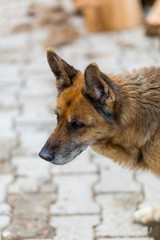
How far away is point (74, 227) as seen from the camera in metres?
4.27

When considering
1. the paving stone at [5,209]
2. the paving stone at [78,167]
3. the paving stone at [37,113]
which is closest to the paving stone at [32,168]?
the paving stone at [78,167]

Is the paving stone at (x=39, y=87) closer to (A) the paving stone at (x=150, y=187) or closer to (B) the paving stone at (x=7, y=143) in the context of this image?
(B) the paving stone at (x=7, y=143)

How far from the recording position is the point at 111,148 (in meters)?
3.96

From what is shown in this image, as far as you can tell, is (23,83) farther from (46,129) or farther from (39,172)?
(39,172)

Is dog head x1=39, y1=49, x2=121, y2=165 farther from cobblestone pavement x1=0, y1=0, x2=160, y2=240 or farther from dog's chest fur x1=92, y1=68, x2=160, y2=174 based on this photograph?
cobblestone pavement x1=0, y1=0, x2=160, y2=240

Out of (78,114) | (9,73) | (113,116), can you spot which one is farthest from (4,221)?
(9,73)

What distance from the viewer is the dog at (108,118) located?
146 inches

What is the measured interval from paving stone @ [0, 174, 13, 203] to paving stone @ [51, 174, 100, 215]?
19.1 inches

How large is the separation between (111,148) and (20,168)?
1574mm

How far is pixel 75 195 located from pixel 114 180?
467mm

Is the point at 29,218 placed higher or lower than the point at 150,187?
lower

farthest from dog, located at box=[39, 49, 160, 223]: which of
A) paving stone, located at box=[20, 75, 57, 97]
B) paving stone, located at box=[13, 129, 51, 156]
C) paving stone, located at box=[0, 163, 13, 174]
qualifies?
paving stone, located at box=[20, 75, 57, 97]

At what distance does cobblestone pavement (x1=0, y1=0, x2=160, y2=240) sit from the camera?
425 centimetres

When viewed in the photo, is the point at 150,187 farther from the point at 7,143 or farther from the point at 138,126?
the point at 7,143
